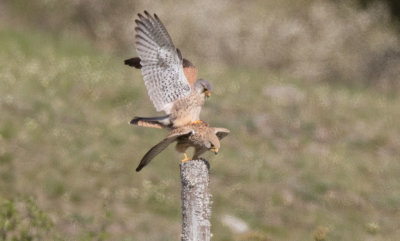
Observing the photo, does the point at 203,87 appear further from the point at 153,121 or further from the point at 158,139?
the point at 158,139

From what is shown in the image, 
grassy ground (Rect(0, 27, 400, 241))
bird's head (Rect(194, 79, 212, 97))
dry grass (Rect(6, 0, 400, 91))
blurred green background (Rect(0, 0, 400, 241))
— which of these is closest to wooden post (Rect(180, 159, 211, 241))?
bird's head (Rect(194, 79, 212, 97))

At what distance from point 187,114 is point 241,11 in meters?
19.6

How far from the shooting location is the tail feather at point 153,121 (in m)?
5.93

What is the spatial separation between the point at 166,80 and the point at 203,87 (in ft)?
1.18

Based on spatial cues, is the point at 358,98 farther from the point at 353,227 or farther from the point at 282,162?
the point at 353,227

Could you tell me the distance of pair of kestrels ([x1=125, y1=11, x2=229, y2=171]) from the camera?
5.99m

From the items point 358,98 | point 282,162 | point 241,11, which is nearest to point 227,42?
point 241,11

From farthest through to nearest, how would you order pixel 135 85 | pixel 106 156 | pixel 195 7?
1. pixel 195 7
2. pixel 135 85
3. pixel 106 156

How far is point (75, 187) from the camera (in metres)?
11.7

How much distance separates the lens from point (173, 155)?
13.5m

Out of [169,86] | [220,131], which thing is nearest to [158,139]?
[169,86]

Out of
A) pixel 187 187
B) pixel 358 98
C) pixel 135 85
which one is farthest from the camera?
pixel 358 98

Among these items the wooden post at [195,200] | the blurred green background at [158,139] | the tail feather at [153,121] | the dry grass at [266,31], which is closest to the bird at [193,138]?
the wooden post at [195,200]

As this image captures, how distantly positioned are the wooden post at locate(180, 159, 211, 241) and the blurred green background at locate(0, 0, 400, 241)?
143 cm
